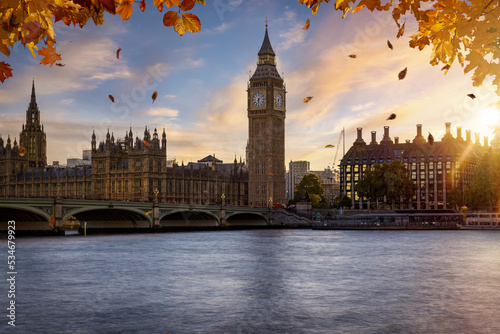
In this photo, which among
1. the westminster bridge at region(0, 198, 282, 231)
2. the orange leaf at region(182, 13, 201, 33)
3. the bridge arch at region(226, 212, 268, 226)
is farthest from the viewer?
the bridge arch at region(226, 212, 268, 226)

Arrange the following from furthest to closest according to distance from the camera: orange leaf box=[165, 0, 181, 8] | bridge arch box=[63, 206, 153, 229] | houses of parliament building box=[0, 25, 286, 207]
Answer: houses of parliament building box=[0, 25, 286, 207] < bridge arch box=[63, 206, 153, 229] < orange leaf box=[165, 0, 181, 8]

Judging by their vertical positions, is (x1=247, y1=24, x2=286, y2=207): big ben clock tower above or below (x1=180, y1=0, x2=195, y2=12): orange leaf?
above

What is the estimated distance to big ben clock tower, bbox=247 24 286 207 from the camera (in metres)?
146

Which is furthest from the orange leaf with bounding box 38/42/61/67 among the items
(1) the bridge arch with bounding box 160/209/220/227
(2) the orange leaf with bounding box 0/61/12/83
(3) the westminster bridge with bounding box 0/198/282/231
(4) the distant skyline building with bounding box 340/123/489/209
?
(4) the distant skyline building with bounding box 340/123/489/209

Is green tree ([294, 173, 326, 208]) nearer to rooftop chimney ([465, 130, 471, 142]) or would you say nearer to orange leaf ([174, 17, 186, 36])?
rooftop chimney ([465, 130, 471, 142])

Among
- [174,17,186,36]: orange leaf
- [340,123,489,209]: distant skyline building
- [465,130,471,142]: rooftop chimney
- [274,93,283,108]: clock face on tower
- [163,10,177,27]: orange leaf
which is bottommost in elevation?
[174,17,186,36]: orange leaf

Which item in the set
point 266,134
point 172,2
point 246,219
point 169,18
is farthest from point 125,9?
point 266,134

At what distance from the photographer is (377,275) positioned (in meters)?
36.6

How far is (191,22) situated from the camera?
595cm

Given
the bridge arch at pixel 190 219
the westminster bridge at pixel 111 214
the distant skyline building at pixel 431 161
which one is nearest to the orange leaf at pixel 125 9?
the westminster bridge at pixel 111 214

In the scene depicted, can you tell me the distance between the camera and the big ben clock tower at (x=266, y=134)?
5748 inches

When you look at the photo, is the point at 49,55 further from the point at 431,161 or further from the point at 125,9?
the point at 431,161

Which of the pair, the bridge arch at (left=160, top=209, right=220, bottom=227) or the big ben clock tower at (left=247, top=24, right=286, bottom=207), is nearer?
the bridge arch at (left=160, top=209, right=220, bottom=227)

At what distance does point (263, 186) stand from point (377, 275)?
109232 millimetres
